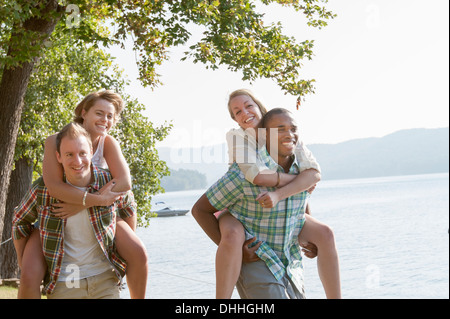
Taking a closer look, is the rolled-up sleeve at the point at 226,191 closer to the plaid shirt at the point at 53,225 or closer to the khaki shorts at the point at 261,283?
the khaki shorts at the point at 261,283

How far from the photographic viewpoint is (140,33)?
9.56 m

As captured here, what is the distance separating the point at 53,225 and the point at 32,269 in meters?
0.26

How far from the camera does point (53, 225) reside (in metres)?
3.26

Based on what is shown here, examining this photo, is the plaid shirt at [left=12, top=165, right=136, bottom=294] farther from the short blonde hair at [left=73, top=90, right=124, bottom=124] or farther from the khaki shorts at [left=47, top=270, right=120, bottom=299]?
the short blonde hair at [left=73, top=90, right=124, bottom=124]

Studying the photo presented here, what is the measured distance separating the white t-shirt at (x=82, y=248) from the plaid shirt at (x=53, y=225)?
43mm

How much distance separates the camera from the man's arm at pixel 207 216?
11.1 feet

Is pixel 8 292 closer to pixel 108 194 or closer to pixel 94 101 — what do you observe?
pixel 94 101

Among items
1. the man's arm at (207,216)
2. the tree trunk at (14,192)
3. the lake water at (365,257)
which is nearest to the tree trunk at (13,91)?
the man's arm at (207,216)

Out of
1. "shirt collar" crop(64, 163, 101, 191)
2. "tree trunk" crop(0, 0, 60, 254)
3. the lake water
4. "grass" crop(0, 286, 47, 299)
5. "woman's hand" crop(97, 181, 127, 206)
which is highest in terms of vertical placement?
"tree trunk" crop(0, 0, 60, 254)

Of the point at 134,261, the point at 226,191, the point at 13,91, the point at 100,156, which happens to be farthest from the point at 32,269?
the point at 13,91

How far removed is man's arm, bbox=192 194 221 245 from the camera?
11.1 feet

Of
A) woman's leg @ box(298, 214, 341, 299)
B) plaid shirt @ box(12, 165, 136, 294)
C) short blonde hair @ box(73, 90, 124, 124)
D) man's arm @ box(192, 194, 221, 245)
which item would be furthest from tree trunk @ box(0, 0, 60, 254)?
woman's leg @ box(298, 214, 341, 299)

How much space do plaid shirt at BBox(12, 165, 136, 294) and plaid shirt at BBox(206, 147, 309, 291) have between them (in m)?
0.61

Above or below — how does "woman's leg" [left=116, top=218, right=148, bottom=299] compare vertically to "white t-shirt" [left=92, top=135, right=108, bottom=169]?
below
